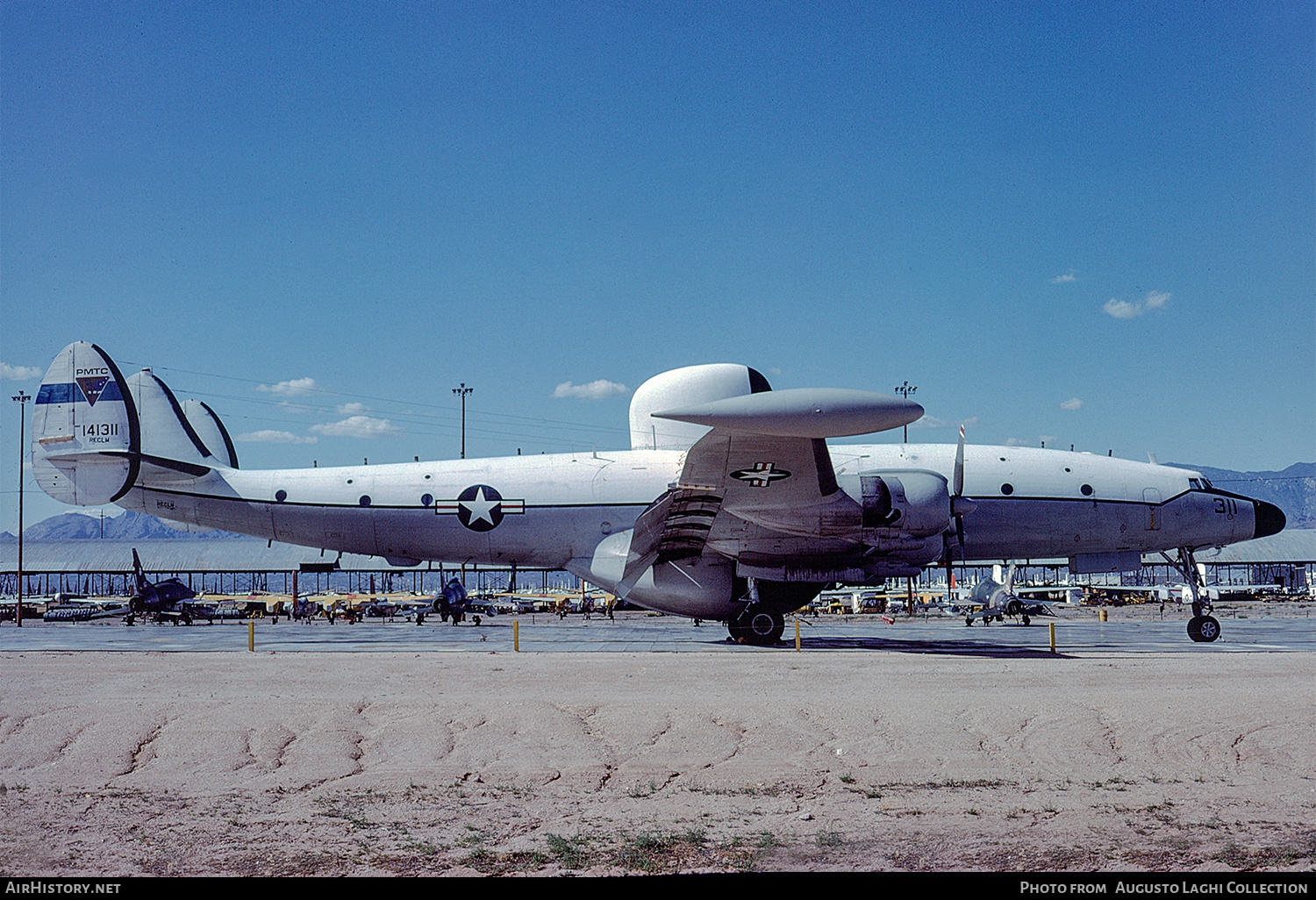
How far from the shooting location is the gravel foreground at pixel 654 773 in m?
7.86

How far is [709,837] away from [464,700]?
704cm

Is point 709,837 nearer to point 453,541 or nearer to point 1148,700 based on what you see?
point 1148,700

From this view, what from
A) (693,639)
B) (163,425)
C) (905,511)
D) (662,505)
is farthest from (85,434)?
(905,511)

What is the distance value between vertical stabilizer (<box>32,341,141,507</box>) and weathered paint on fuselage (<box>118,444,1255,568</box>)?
925mm

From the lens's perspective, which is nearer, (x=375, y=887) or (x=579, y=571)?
(x=375, y=887)

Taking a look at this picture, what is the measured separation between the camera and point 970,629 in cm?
3700

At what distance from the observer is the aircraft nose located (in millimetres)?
27500

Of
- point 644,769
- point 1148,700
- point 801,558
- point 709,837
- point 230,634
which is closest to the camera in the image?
point 709,837

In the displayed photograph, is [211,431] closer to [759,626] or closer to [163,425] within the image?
[163,425]

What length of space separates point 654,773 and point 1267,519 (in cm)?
2389

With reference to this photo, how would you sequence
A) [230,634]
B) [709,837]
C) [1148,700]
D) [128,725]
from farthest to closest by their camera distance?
[230,634], [1148,700], [128,725], [709,837]

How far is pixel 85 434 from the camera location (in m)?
28.0

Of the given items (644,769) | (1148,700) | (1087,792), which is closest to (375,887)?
(644,769)

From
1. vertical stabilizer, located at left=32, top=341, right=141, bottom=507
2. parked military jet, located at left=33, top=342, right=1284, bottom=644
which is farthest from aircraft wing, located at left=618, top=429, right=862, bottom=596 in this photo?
vertical stabilizer, located at left=32, top=341, right=141, bottom=507
